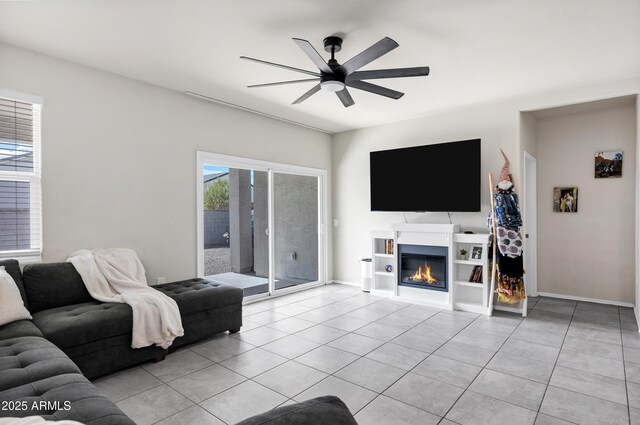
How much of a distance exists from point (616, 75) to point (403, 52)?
8.22ft

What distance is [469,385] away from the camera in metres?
2.68

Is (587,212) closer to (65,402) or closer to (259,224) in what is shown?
(259,224)

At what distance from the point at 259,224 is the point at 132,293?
2.31 meters

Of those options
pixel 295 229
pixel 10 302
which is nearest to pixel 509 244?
pixel 295 229

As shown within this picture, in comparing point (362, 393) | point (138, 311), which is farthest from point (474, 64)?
point (138, 311)

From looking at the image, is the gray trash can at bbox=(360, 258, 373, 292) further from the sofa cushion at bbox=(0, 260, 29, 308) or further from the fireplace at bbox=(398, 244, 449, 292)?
the sofa cushion at bbox=(0, 260, 29, 308)

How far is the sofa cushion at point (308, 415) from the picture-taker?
0.89 m

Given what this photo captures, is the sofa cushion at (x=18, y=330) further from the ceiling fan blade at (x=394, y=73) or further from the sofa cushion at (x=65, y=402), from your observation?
the ceiling fan blade at (x=394, y=73)

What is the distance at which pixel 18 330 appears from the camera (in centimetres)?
240

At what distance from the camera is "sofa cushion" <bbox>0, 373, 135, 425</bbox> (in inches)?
57.1

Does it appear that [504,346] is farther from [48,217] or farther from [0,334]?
[48,217]

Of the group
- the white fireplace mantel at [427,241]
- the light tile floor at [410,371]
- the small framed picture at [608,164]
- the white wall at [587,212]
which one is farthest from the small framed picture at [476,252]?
the small framed picture at [608,164]

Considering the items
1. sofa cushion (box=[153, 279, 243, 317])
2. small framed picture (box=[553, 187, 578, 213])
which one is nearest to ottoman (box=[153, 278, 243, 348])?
sofa cushion (box=[153, 279, 243, 317])

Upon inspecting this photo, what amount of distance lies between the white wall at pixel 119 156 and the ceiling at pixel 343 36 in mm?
214
